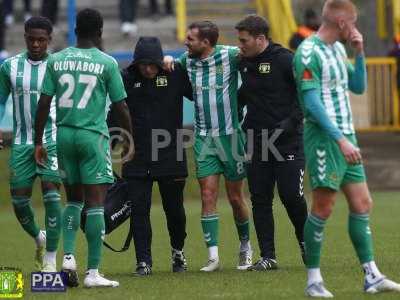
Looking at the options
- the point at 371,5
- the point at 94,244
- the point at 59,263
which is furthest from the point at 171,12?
the point at 94,244

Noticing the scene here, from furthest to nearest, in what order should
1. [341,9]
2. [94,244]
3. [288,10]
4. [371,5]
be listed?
[371,5]
[288,10]
[94,244]
[341,9]

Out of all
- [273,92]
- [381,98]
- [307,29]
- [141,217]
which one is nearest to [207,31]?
[273,92]

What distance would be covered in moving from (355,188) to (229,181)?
267 centimetres

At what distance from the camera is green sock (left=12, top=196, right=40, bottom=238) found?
12.5 metres

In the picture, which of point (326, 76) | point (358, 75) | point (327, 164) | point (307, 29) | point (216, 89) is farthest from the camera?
point (307, 29)

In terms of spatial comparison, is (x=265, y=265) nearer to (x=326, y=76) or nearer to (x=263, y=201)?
(x=263, y=201)

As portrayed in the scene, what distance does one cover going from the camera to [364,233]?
10.4 meters

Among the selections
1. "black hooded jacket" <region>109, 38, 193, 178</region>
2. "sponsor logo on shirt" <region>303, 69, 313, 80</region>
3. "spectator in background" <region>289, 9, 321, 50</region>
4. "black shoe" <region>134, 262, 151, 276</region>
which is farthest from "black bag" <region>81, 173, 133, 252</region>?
"spectator in background" <region>289, 9, 321, 50</region>

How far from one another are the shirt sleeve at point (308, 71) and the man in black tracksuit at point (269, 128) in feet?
7.18

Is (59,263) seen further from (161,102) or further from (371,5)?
(371,5)

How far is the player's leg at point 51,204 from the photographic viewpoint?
1188 cm

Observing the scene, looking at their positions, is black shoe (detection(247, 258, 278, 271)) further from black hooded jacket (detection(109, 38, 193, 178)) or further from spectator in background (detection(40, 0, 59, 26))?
spectator in background (detection(40, 0, 59, 26))

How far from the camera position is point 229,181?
505 inches

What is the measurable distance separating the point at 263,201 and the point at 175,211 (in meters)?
0.83
